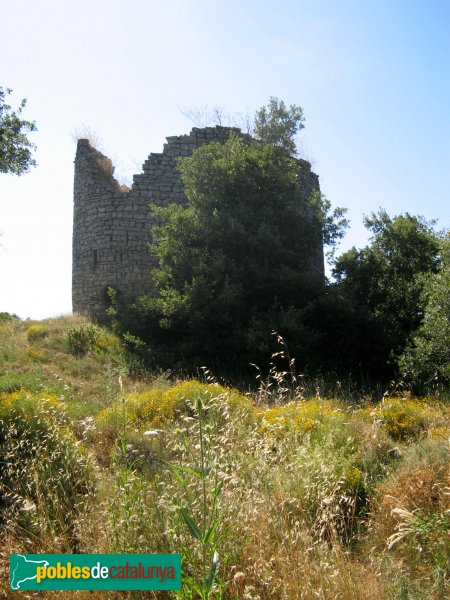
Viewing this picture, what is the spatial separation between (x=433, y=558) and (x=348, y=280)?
10701 mm

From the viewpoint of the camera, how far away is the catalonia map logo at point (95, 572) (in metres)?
3.01

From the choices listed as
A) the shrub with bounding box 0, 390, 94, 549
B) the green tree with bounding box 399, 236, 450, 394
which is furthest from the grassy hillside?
the green tree with bounding box 399, 236, 450, 394

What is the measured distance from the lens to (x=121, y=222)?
1470cm

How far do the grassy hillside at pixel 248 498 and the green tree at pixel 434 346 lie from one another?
3.02 m

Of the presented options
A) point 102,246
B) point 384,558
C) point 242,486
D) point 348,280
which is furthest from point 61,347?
point 384,558

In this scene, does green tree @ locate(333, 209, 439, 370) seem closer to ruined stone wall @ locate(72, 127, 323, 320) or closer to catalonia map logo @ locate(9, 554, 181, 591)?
ruined stone wall @ locate(72, 127, 323, 320)

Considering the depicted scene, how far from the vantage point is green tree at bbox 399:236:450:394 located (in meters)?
9.17

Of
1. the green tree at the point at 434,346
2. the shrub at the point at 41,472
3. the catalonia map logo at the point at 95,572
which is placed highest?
the green tree at the point at 434,346

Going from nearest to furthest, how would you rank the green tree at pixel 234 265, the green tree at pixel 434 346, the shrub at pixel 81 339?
the green tree at pixel 434 346
the green tree at pixel 234 265
the shrub at pixel 81 339

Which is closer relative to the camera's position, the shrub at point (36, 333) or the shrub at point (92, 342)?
the shrub at point (92, 342)

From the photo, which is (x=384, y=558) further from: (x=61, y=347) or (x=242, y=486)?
(x=61, y=347)

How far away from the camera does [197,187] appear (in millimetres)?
11617

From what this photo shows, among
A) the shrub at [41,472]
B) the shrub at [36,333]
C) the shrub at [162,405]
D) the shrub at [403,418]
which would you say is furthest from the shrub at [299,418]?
the shrub at [36,333]

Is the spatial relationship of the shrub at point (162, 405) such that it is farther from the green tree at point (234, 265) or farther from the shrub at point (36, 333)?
the shrub at point (36, 333)
